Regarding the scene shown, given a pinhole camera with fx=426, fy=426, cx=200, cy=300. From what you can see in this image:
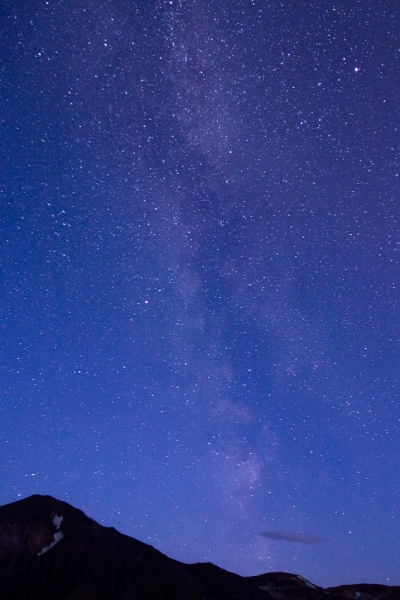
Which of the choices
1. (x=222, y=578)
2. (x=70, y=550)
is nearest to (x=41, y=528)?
(x=70, y=550)

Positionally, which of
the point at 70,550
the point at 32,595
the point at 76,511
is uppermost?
the point at 76,511

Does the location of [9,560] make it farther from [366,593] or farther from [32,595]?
[366,593]

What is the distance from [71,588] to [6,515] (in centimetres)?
610

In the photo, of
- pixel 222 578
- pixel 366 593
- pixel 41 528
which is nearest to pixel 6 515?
pixel 41 528

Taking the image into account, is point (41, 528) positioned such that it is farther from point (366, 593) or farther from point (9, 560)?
point (366, 593)

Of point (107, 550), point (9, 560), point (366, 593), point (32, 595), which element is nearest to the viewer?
point (32, 595)

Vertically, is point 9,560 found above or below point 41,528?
below

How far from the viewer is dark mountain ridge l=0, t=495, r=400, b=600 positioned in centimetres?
1884

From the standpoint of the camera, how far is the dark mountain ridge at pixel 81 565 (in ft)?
61.8

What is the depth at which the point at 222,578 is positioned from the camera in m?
25.3

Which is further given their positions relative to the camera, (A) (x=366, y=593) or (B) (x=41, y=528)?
(A) (x=366, y=593)

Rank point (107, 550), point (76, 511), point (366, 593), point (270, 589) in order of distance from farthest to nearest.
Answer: point (366, 593) < point (270, 589) < point (76, 511) < point (107, 550)

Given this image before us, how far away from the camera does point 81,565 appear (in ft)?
67.3

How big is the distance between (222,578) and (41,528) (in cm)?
1113
